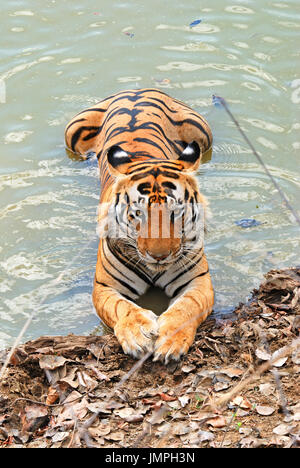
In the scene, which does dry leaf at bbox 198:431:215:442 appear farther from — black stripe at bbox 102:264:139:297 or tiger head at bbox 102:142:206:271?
black stripe at bbox 102:264:139:297

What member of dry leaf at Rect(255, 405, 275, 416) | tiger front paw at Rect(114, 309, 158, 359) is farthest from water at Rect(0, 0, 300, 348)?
dry leaf at Rect(255, 405, 275, 416)

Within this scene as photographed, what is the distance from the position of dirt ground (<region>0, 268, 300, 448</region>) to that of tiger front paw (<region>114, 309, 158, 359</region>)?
0.30ft

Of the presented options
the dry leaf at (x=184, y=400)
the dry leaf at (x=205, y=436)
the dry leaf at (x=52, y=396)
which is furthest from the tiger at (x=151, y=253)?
the dry leaf at (x=205, y=436)

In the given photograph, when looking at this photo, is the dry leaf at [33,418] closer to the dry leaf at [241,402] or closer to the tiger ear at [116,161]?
the dry leaf at [241,402]

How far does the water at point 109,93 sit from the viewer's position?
5746 mm

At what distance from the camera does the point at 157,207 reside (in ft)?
14.8

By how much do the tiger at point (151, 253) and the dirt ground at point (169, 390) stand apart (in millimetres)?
152

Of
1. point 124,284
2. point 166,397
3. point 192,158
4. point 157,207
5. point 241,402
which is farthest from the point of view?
point 124,284

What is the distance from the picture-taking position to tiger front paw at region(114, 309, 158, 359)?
437cm

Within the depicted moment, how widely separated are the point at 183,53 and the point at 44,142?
8.01 feet

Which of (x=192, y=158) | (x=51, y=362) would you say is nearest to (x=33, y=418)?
(x=51, y=362)

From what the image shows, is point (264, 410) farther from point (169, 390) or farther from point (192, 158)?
point (192, 158)

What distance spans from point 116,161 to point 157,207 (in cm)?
63

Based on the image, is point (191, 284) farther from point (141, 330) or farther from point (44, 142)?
point (44, 142)
